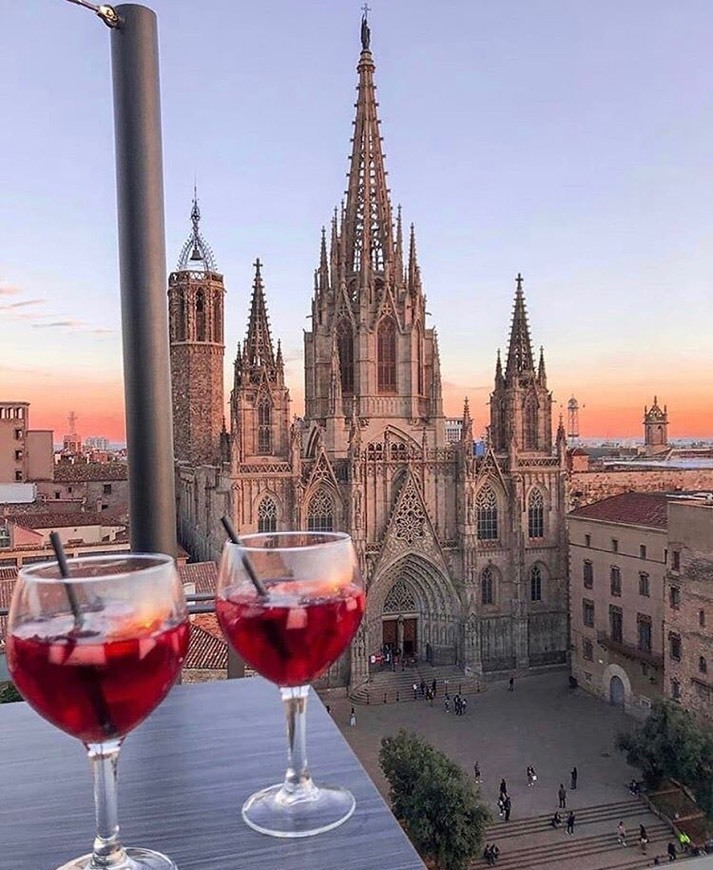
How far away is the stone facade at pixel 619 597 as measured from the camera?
1977cm

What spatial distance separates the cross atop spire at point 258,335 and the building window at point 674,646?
13.8 meters

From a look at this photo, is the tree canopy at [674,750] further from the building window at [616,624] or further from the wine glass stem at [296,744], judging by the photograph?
the wine glass stem at [296,744]

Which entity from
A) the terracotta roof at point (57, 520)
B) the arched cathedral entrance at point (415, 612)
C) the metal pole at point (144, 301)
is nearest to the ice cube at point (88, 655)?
the metal pole at point (144, 301)

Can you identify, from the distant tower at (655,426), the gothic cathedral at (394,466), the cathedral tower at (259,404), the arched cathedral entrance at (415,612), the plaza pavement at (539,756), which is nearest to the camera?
the plaza pavement at (539,756)

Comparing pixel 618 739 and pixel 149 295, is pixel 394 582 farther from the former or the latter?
pixel 149 295

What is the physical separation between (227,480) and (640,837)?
13799 millimetres

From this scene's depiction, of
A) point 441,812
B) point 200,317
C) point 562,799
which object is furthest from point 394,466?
point 200,317

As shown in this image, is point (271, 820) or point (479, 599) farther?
point (479, 599)

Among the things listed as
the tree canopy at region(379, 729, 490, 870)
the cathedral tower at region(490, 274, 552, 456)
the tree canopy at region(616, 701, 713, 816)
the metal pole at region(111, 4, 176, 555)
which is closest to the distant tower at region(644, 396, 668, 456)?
the cathedral tower at region(490, 274, 552, 456)

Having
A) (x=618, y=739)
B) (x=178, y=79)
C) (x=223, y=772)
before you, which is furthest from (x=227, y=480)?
(x=223, y=772)

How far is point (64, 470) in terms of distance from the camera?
3962 centimetres

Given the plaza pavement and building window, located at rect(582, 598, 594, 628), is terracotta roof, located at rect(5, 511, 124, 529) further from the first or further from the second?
building window, located at rect(582, 598, 594, 628)

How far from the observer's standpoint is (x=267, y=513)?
74.4 feet

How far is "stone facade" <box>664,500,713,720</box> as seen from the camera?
55.0ft
